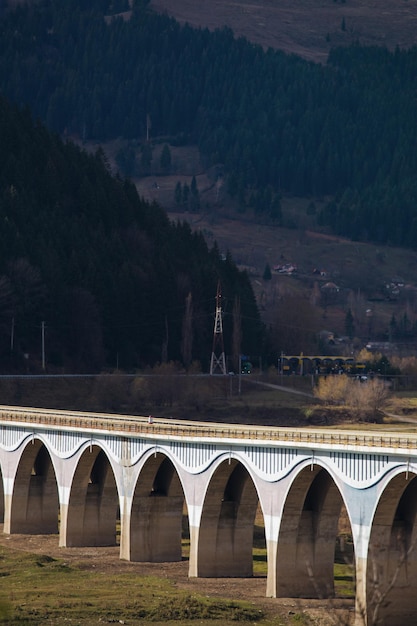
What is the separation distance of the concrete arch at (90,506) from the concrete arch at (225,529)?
37.5 feet

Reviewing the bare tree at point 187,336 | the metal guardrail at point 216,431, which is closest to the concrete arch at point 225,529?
the metal guardrail at point 216,431

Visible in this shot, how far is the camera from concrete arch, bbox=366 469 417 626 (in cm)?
6278

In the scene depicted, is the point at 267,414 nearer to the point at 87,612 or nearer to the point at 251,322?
the point at 251,322

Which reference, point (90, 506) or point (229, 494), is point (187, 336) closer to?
point (90, 506)

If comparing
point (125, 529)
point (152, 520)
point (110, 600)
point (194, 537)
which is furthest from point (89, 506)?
point (110, 600)

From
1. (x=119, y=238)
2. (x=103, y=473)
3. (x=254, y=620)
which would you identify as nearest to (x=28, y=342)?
(x=119, y=238)

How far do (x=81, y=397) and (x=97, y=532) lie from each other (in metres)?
66.3

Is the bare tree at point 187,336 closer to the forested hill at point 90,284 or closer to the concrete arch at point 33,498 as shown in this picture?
the forested hill at point 90,284

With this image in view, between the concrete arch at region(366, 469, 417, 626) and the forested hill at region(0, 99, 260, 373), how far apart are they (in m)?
98.2

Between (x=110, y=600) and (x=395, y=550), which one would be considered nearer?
(x=395, y=550)

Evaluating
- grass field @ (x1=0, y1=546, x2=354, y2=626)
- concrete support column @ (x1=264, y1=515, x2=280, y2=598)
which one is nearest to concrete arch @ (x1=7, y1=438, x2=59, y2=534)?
grass field @ (x1=0, y1=546, x2=354, y2=626)

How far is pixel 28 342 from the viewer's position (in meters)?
165

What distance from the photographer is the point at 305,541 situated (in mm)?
70250

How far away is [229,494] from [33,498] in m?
19.3
